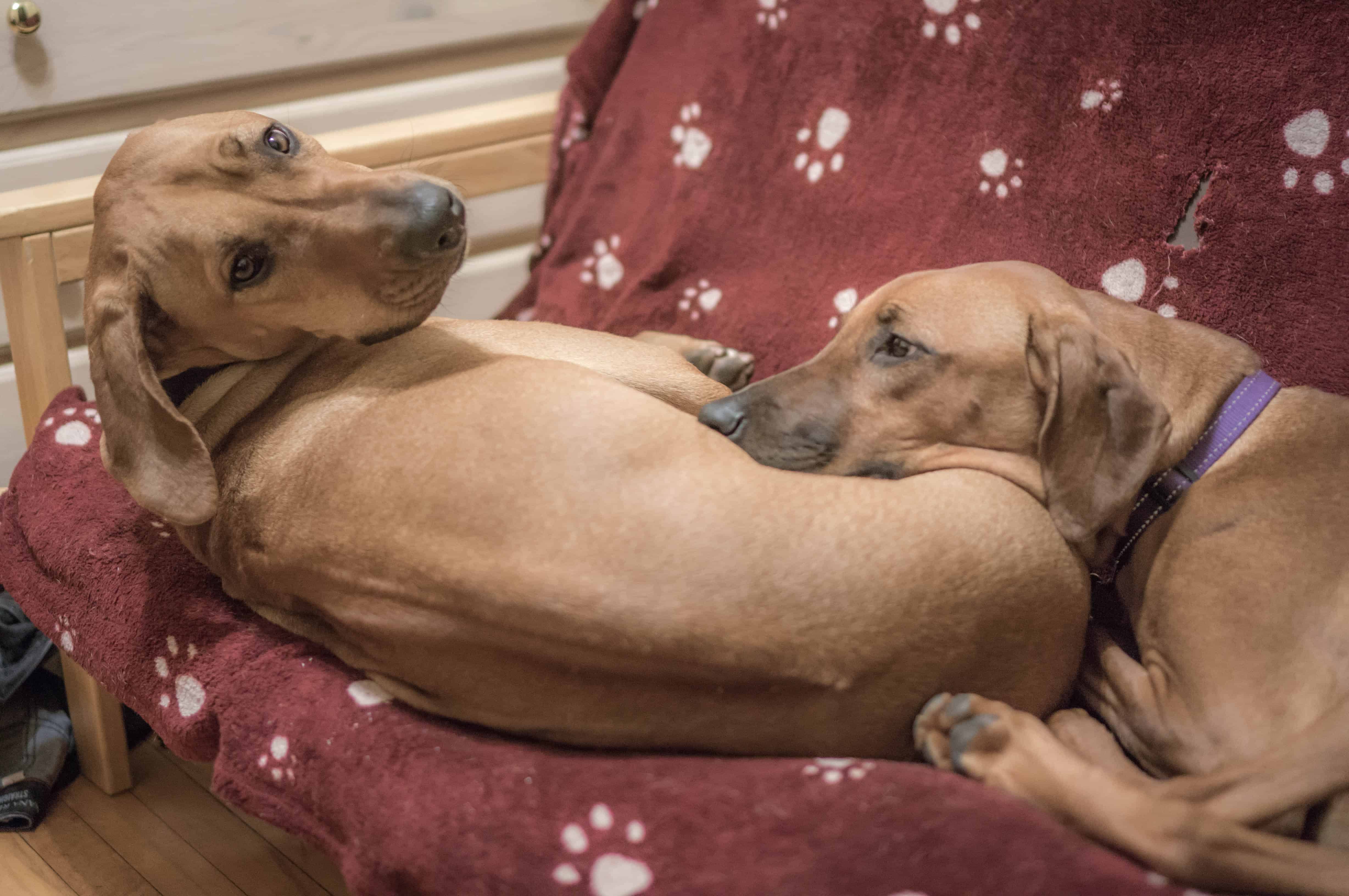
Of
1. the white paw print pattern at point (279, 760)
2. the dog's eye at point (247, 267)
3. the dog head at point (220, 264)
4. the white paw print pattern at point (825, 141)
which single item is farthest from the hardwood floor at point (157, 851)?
the white paw print pattern at point (825, 141)

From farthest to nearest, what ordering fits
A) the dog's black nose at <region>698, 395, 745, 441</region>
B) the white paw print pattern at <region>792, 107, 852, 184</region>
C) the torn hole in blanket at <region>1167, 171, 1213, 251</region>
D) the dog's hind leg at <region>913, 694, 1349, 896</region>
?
the white paw print pattern at <region>792, 107, 852, 184</region>
the torn hole in blanket at <region>1167, 171, 1213, 251</region>
the dog's black nose at <region>698, 395, 745, 441</region>
the dog's hind leg at <region>913, 694, 1349, 896</region>

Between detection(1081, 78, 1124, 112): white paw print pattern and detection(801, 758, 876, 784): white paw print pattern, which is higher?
detection(1081, 78, 1124, 112): white paw print pattern

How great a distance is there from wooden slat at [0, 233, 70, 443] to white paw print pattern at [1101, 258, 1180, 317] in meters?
2.66

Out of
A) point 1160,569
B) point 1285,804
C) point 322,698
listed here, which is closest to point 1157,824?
point 1285,804

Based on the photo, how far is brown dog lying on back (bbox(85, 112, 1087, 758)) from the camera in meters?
1.78

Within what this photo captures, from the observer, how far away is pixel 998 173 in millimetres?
2773

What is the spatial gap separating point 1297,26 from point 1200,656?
137 centimetres

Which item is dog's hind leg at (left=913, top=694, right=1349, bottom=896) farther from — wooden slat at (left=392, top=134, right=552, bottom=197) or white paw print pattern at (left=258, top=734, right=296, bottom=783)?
wooden slat at (left=392, top=134, right=552, bottom=197)

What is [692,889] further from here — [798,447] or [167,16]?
[167,16]

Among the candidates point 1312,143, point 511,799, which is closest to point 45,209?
point 511,799

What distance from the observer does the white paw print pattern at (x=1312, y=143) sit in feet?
7.61

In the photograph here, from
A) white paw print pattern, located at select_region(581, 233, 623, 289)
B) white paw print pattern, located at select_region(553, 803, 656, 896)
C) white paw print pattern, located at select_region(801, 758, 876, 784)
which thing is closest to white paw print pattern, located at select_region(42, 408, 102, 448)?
white paw print pattern, located at select_region(581, 233, 623, 289)

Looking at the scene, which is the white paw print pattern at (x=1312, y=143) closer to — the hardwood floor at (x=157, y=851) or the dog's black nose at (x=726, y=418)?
the dog's black nose at (x=726, y=418)

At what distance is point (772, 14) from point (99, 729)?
270 cm
